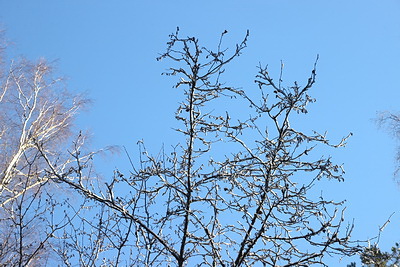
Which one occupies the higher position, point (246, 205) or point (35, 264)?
point (35, 264)

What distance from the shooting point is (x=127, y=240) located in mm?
2900

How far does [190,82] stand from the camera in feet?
7.97

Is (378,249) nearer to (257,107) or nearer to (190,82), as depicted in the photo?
(257,107)

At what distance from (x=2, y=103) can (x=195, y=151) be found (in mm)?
7762

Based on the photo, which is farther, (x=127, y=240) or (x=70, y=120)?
(x=70, y=120)

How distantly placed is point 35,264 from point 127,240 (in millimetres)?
4039

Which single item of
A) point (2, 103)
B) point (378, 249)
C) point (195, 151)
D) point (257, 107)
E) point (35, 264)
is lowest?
point (378, 249)

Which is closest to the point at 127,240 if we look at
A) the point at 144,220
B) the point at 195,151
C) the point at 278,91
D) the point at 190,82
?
the point at 144,220

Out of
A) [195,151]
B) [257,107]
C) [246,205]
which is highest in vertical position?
[257,107]

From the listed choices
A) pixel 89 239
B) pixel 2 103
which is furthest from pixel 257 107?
pixel 2 103

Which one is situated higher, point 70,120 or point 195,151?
point 70,120

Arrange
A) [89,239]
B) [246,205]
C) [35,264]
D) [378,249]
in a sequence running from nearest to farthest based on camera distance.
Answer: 1. [378,249]
2. [246,205]
3. [89,239]
4. [35,264]

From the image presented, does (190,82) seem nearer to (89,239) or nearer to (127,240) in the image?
(127,240)

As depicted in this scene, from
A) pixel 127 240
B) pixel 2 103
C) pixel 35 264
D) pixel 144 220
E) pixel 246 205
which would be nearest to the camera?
pixel 246 205
